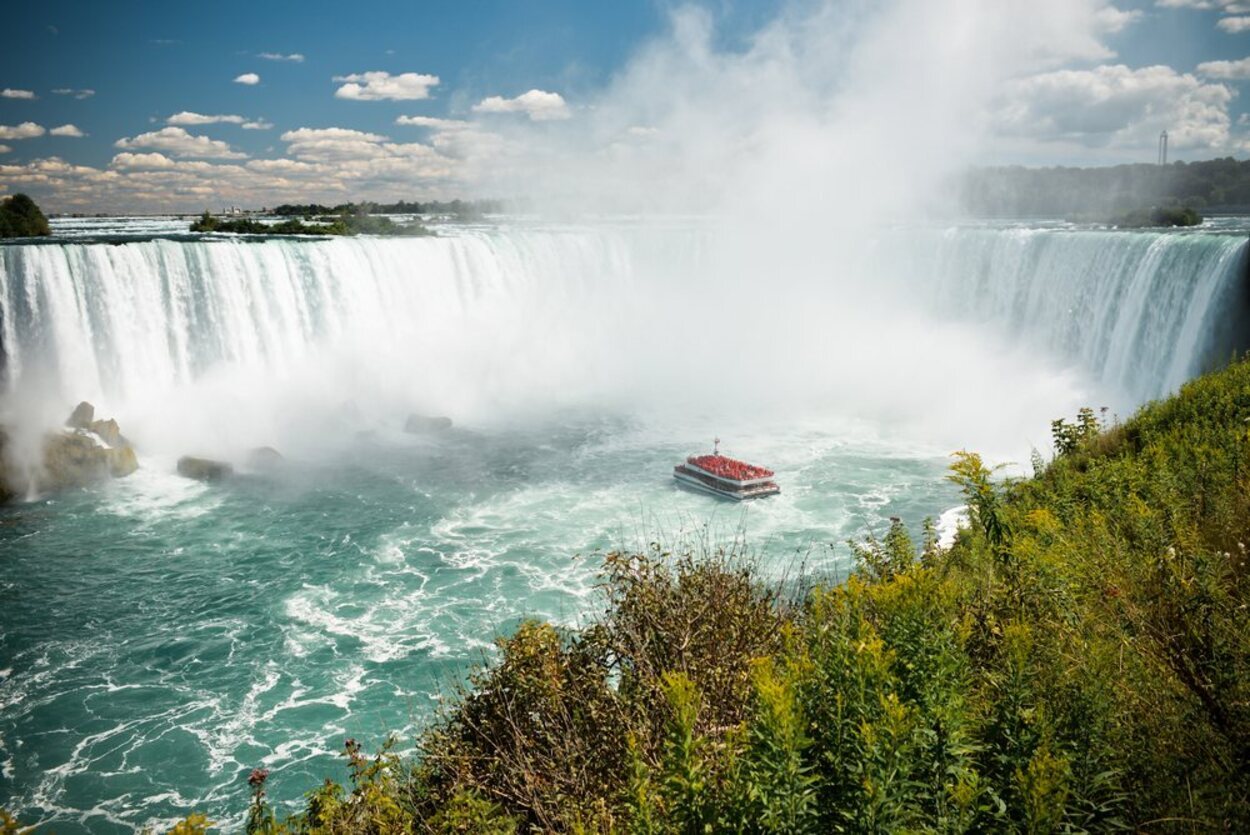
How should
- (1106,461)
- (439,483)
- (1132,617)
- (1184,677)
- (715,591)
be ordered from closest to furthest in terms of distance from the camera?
(1184,677), (1132,617), (715,591), (1106,461), (439,483)

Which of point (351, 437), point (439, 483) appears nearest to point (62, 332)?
point (351, 437)

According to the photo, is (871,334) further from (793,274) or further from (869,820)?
(869,820)

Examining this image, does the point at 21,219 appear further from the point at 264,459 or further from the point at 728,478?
the point at 728,478

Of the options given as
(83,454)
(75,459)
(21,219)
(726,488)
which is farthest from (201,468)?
(21,219)

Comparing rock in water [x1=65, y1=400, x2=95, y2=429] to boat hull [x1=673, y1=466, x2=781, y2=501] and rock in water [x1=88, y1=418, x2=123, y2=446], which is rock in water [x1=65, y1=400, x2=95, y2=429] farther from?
boat hull [x1=673, y1=466, x2=781, y2=501]

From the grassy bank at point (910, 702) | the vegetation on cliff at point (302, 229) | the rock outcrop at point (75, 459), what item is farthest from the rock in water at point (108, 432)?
the grassy bank at point (910, 702)

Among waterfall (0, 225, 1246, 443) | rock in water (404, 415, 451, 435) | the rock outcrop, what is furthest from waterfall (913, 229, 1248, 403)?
the rock outcrop
